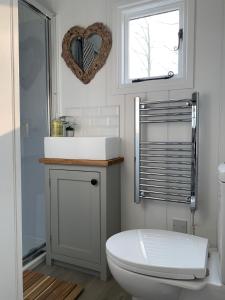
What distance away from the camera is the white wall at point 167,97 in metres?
1.58

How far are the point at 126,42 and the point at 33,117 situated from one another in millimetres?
966

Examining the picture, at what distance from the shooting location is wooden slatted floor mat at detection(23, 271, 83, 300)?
155 centimetres

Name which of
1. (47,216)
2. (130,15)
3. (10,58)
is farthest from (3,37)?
(47,216)

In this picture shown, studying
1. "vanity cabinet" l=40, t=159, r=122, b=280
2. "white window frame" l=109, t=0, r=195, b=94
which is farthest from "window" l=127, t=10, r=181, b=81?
"vanity cabinet" l=40, t=159, r=122, b=280

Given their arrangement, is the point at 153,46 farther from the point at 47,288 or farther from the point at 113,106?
the point at 47,288

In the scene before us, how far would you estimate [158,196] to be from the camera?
176cm

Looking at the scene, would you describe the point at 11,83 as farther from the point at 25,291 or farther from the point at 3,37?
the point at 25,291

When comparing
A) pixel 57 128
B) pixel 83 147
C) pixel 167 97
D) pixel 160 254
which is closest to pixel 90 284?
pixel 160 254

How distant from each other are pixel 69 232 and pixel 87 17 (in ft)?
5.52

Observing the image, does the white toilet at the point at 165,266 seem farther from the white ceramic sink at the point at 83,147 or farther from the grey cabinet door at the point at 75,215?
the white ceramic sink at the point at 83,147

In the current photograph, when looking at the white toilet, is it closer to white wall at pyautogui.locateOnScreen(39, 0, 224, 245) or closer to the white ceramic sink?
white wall at pyautogui.locateOnScreen(39, 0, 224, 245)

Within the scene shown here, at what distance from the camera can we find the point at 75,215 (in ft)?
5.93

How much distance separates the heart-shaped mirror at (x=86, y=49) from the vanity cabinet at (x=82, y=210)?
76cm

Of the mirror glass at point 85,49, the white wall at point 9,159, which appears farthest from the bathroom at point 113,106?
the mirror glass at point 85,49
